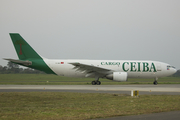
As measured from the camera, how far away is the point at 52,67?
2764 cm

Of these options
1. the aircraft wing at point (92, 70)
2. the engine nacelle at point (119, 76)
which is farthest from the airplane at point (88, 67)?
the engine nacelle at point (119, 76)

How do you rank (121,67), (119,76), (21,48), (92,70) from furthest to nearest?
(121,67) → (21,48) → (92,70) → (119,76)

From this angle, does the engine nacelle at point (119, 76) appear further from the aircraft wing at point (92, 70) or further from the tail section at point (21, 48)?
the tail section at point (21, 48)

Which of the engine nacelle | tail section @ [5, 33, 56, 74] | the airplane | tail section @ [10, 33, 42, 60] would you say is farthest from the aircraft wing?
tail section @ [10, 33, 42, 60]

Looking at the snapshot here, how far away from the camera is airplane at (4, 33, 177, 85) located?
26.9 meters

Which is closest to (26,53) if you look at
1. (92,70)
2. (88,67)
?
(88,67)

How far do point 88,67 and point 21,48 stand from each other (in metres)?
8.69

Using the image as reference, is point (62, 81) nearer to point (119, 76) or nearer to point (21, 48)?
point (21, 48)

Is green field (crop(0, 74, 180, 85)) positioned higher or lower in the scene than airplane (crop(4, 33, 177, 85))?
lower

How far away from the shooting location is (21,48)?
27250 millimetres

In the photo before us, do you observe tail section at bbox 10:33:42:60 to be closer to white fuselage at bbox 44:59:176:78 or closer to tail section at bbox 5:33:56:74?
tail section at bbox 5:33:56:74

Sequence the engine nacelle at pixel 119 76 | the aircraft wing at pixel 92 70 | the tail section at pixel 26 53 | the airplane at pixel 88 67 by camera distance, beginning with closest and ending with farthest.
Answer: the engine nacelle at pixel 119 76
the aircraft wing at pixel 92 70
the airplane at pixel 88 67
the tail section at pixel 26 53

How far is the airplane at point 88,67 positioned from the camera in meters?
26.9

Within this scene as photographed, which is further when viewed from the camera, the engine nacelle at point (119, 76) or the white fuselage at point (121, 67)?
the white fuselage at point (121, 67)
